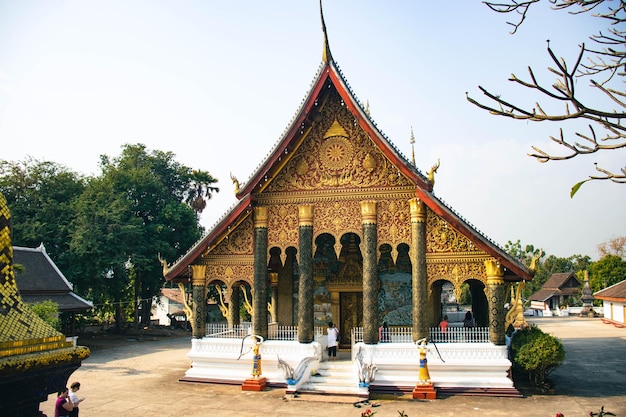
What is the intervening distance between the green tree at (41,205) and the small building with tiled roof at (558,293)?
4863 cm

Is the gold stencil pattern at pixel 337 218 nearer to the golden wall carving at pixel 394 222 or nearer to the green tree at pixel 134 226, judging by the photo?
the golden wall carving at pixel 394 222

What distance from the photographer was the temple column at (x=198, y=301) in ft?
47.7

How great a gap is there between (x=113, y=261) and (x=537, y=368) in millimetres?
22787

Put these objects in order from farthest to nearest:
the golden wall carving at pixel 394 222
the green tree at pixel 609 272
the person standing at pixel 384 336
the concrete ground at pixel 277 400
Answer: the green tree at pixel 609 272
the golden wall carving at pixel 394 222
the person standing at pixel 384 336
the concrete ground at pixel 277 400

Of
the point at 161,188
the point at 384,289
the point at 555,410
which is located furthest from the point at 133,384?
the point at 161,188

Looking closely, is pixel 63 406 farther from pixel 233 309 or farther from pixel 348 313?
pixel 233 309

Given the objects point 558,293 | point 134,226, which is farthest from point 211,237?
point 558,293

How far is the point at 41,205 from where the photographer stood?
29516 mm

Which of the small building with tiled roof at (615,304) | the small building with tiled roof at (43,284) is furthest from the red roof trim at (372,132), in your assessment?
the small building with tiled roof at (615,304)

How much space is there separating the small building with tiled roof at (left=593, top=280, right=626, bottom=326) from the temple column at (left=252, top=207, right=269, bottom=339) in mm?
28986

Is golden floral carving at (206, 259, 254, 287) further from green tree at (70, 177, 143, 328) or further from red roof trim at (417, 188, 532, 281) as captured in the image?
green tree at (70, 177, 143, 328)

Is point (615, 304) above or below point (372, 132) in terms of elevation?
below

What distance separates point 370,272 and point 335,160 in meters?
3.31

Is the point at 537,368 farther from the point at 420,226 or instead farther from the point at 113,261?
the point at 113,261
